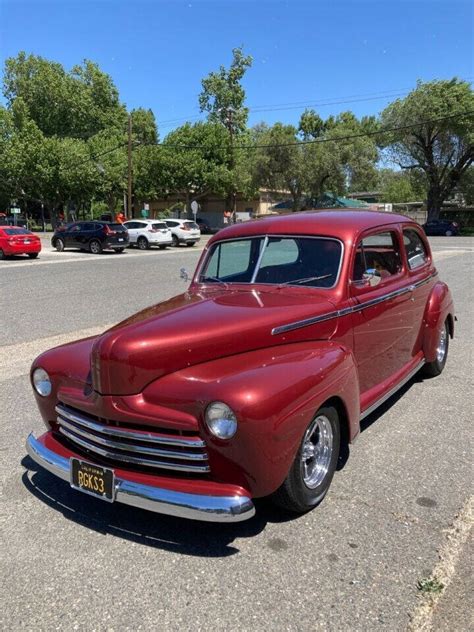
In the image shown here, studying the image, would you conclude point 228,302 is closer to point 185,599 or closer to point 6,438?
point 185,599

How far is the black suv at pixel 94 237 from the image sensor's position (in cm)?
2489

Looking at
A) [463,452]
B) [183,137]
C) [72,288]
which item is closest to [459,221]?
[183,137]

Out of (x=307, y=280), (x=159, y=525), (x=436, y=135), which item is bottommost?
(x=159, y=525)

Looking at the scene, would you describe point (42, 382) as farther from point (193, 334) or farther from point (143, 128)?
point (143, 128)

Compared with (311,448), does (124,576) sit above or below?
below

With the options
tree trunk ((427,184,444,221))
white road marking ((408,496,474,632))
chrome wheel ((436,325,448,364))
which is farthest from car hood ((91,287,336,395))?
tree trunk ((427,184,444,221))

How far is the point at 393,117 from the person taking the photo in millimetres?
43219

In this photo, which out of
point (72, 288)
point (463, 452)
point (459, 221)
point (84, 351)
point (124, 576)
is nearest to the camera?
point (124, 576)

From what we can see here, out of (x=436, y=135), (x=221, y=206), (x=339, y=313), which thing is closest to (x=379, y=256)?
(x=339, y=313)

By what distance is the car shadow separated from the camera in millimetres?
2811

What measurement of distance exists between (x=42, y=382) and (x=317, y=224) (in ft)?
7.48

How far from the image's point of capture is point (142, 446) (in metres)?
2.69

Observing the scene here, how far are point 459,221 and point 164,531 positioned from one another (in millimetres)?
52887

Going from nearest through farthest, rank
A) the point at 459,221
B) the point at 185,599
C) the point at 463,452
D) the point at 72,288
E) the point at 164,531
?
the point at 185,599
the point at 164,531
the point at 463,452
the point at 72,288
the point at 459,221
